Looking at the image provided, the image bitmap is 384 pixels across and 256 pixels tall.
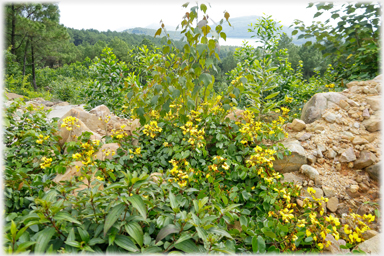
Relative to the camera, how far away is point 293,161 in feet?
6.84

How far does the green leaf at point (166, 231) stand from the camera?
3.27 ft

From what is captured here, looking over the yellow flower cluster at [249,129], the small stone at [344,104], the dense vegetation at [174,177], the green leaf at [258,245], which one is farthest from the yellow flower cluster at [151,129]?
the small stone at [344,104]

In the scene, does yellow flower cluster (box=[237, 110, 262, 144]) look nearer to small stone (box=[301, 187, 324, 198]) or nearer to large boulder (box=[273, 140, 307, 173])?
large boulder (box=[273, 140, 307, 173])

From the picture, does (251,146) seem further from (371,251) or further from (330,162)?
(371,251)

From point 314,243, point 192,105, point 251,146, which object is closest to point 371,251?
point 314,243

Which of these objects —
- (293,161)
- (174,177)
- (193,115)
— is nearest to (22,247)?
(174,177)

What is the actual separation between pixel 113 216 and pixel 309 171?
1780 mm

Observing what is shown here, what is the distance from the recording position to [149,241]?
3.33ft

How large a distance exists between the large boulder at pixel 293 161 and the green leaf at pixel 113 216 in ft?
5.46

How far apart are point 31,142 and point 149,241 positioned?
1788 millimetres

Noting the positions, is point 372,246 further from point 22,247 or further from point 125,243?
point 22,247

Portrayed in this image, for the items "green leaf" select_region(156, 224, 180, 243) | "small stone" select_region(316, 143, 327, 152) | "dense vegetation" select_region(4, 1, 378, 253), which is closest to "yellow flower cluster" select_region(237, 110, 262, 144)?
"dense vegetation" select_region(4, 1, 378, 253)

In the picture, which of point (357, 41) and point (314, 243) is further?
point (357, 41)

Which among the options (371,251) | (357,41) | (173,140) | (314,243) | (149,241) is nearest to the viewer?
(149,241)
